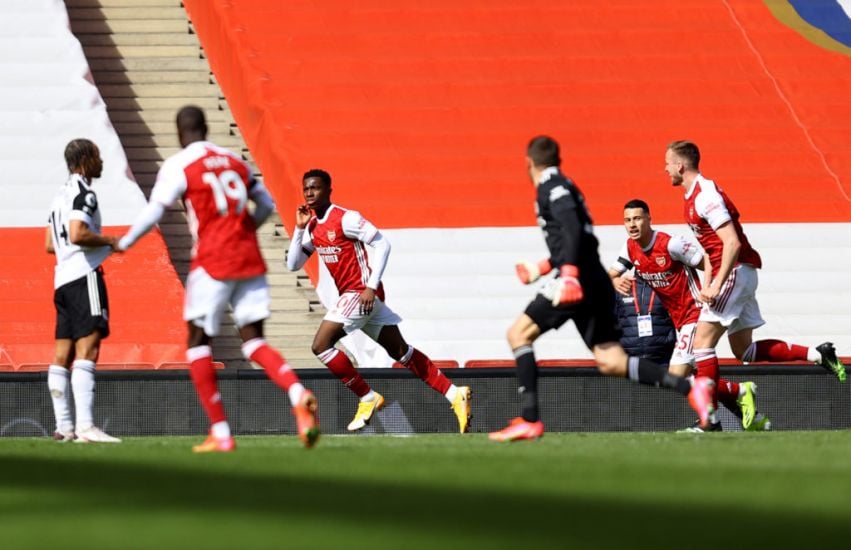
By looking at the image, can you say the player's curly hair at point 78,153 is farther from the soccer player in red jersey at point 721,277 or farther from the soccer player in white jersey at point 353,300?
the soccer player in red jersey at point 721,277

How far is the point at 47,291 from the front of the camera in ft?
56.2

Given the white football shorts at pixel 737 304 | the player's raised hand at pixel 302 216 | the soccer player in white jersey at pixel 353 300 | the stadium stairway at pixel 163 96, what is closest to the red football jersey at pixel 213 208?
the player's raised hand at pixel 302 216

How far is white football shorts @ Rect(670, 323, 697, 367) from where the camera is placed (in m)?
12.7

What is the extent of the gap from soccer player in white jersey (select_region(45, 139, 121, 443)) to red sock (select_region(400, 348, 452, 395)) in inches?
119

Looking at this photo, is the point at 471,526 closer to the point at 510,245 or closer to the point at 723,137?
the point at 510,245

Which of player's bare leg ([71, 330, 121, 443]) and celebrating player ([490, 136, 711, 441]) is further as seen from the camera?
player's bare leg ([71, 330, 121, 443])

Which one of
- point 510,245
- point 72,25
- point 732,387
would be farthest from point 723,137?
point 72,25

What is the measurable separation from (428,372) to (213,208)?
179 inches

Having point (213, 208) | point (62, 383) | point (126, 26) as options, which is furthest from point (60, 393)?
point (126, 26)

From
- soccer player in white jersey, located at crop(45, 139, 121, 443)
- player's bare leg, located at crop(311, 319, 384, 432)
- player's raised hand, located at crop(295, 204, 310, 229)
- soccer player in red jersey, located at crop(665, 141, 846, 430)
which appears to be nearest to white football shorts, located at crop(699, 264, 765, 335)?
soccer player in red jersey, located at crop(665, 141, 846, 430)

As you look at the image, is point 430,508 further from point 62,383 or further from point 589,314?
point 62,383

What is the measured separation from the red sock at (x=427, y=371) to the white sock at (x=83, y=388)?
10.3 feet

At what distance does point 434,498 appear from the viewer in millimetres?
5625

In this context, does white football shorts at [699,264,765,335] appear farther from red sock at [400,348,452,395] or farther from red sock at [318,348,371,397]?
red sock at [318,348,371,397]
